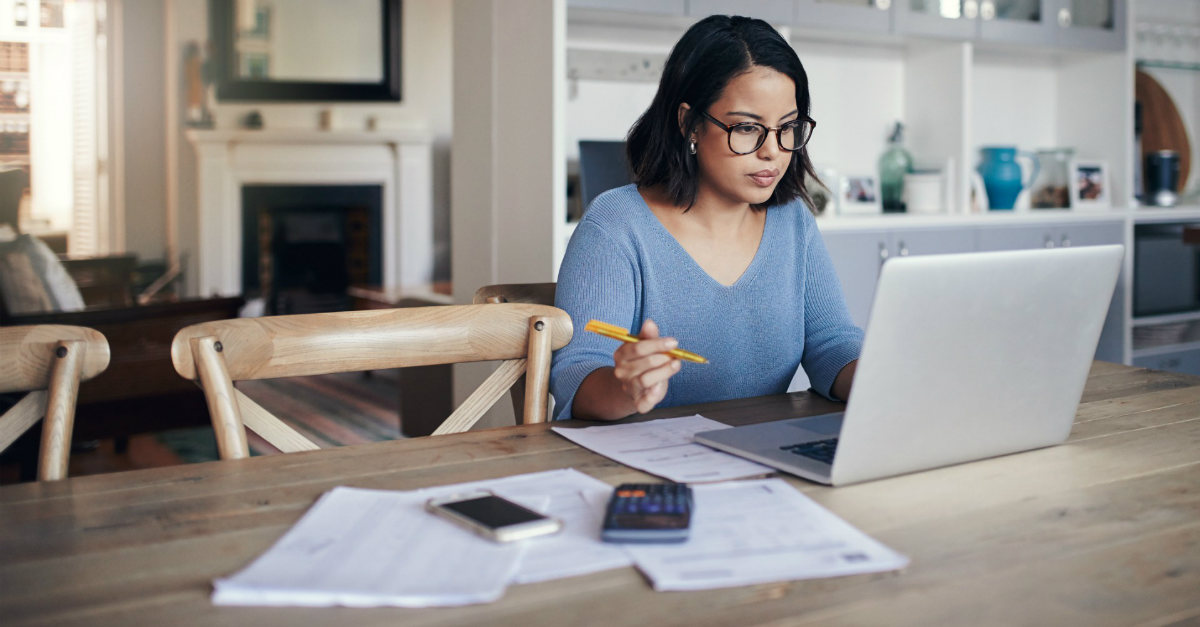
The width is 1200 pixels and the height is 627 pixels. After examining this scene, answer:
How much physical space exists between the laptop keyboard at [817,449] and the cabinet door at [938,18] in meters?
2.96

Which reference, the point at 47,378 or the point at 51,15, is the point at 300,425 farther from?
the point at 51,15

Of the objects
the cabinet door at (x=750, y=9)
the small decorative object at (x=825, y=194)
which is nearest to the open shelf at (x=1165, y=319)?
the small decorative object at (x=825, y=194)

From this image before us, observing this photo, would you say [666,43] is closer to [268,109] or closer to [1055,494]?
[1055,494]

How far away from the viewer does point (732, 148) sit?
5.01ft

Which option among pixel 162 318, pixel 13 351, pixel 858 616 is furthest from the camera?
pixel 162 318

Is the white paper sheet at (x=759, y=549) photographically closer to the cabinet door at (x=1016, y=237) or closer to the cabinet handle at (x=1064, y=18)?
the cabinet door at (x=1016, y=237)

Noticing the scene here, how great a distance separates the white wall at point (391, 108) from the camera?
659cm

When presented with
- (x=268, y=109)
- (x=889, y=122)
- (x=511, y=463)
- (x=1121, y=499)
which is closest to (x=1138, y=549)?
(x=1121, y=499)

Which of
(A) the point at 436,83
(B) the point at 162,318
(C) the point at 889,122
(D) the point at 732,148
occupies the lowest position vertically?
(B) the point at 162,318

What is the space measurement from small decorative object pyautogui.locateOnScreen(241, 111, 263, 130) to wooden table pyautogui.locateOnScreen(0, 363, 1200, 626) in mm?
6008

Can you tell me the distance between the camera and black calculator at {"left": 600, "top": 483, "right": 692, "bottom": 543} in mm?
774

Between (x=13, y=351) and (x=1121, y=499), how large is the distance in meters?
1.06

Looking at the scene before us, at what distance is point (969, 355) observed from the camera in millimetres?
938

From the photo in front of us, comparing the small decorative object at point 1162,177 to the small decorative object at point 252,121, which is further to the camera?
the small decorative object at point 252,121
